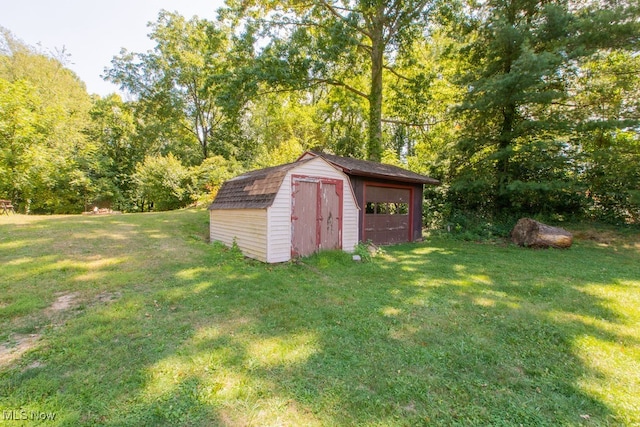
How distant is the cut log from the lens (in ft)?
29.2

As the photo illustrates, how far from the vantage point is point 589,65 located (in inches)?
451

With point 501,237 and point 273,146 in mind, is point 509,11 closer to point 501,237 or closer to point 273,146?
point 501,237

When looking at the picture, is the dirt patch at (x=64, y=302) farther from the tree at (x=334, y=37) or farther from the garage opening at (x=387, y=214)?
the tree at (x=334, y=37)

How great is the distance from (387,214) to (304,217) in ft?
14.0

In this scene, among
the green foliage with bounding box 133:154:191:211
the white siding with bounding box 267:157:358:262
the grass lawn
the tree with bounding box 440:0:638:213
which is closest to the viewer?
the grass lawn

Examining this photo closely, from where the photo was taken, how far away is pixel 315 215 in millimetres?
6992

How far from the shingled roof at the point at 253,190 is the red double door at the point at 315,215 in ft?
1.43

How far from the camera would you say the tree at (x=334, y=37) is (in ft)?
38.4

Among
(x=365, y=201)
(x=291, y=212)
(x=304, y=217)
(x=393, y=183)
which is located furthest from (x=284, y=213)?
(x=393, y=183)

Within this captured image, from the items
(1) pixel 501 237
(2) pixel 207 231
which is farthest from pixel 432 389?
(1) pixel 501 237

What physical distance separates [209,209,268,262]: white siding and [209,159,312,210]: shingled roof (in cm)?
16

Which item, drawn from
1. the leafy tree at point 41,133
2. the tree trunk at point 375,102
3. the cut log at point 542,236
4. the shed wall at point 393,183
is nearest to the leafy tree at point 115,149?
the leafy tree at point 41,133

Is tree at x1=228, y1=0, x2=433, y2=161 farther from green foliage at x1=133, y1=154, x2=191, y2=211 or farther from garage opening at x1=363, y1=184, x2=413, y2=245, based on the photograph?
green foliage at x1=133, y1=154, x2=191, y2=211

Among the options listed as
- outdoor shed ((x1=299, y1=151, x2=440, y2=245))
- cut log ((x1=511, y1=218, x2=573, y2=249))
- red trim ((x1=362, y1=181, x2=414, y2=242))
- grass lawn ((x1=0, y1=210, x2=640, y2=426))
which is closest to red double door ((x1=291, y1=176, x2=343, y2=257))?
grass lawn ((x1=0, y1=210, x2=640, y2=426))
